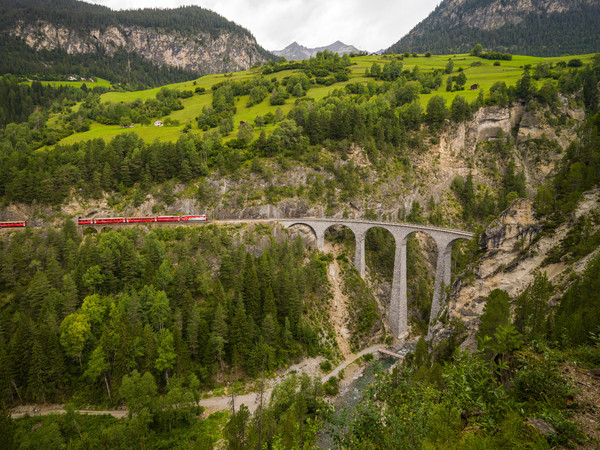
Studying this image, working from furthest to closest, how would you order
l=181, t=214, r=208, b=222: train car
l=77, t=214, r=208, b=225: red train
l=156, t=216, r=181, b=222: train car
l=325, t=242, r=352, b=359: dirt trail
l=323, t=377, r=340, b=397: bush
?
l=181, t=214, r=208, b=222: train car → l=156, t=216, r=181, b=222: train car → l=77, t=214, r=208, b=225: red train → l=325, t=242, r=352, b=359: dirt trail → l=323, t=377, r=340, b=397: bush

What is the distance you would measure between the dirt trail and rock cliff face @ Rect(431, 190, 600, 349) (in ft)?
69.8

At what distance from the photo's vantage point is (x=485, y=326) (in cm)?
2738

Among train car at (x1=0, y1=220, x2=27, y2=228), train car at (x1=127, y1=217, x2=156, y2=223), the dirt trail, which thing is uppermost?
train car at (x1=0, y1=220, x2=27, y2=228)

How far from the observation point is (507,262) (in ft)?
117

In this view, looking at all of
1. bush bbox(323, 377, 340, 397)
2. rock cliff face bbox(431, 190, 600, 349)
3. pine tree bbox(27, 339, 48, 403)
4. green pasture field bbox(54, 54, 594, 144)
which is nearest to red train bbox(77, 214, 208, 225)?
pine tree bbox(27, 339, 48, 403)

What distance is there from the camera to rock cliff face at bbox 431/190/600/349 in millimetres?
31927

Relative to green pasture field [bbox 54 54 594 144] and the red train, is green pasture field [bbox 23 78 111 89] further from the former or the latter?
the red train

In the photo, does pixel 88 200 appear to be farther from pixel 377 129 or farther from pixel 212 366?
pixel 377 129

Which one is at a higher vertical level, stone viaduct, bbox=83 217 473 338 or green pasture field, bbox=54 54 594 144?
green pasture field, bbox=54 54 594 144

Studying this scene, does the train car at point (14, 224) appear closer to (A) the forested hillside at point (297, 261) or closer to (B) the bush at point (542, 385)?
(A) the forested hillside at point (297, 261)

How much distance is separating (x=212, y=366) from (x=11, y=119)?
132 m

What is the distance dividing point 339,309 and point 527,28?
198m

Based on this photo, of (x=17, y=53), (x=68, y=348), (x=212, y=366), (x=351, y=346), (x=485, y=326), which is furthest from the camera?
(x=17, y=53)

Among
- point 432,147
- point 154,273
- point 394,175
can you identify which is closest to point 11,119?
point 154,273
